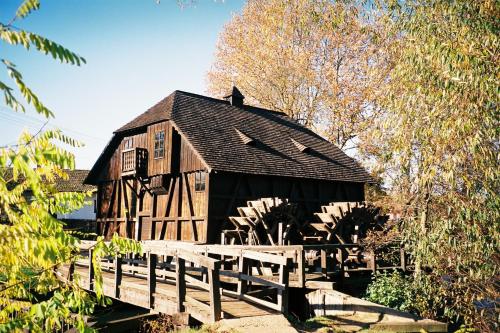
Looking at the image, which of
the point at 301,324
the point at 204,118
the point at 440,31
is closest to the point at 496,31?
the point at 440,31

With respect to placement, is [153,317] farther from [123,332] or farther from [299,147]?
[299,147]

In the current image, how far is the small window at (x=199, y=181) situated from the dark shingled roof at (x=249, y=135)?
1.10m

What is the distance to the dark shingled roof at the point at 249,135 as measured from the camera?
784 inches

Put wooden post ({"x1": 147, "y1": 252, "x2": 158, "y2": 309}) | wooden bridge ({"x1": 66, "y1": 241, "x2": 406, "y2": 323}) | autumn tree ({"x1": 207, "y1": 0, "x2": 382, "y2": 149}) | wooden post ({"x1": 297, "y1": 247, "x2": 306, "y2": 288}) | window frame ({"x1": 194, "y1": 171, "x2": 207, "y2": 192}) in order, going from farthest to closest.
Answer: autumn tree ({"x1": 207, "y1": 0, "x2": 382, "y2": 149})
window frame ({"x1": 194, "y1": 171, "x2": 207, "y2": 192})
wooden post ({"x1": 297, "y1": 247, "x2": 306, "y2": 288})
wooden post ({"x1": 147, "y1": 252, "x2": 158, "y2": 309})
wooden bridge ({"x1": 66, "y1": 241, "x2": 406, "y2": 323})

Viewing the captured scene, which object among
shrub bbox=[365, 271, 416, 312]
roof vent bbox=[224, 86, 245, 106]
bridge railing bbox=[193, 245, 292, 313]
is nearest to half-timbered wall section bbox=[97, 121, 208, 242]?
roof vent bbox=[224, 86, 245, 106]

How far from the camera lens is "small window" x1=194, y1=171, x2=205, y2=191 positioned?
1939cm

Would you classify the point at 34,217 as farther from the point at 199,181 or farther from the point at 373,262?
the point at 199,181

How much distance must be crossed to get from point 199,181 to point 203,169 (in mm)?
695

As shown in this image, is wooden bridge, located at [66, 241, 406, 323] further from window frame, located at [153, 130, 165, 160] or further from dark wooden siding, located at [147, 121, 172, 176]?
window frame, located at [153, 130, 165, 160]

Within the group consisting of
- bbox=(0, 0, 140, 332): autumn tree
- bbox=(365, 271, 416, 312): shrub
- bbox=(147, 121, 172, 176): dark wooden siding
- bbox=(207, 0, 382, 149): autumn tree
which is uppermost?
bbox=(207, 0, 382, 149): autumn tree

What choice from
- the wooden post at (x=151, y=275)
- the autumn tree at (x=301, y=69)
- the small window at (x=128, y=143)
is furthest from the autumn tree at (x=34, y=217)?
the autumn tree at (x=301, y=69)

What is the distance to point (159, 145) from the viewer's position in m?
21.2

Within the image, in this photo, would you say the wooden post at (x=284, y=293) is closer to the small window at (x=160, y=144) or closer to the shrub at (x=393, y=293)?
the shrub at (x=393, y=293)

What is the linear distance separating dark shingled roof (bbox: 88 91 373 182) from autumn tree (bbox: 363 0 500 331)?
9.87 metres
